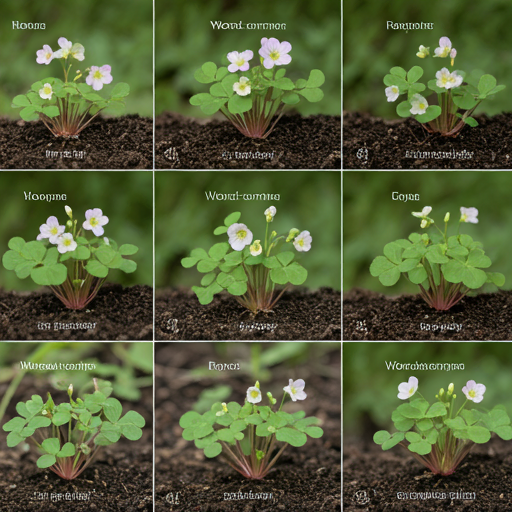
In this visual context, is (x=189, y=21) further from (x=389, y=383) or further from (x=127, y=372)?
(x=389, y=383)

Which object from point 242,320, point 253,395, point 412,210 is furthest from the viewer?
point 412,210

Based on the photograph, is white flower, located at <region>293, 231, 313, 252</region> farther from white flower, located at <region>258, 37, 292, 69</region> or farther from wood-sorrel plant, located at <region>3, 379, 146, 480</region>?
wood-sorrel plant, located at <region>3, 379, 146, 480</region>

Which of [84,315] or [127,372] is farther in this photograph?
[127,372]

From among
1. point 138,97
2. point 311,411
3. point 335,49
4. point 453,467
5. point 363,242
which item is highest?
point 335,49

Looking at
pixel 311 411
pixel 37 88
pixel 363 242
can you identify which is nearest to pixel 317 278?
pixel 363 242

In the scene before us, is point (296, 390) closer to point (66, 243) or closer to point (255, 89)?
point (66, 243)

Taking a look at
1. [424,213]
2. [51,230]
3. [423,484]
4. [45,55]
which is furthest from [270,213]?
[423,484]
